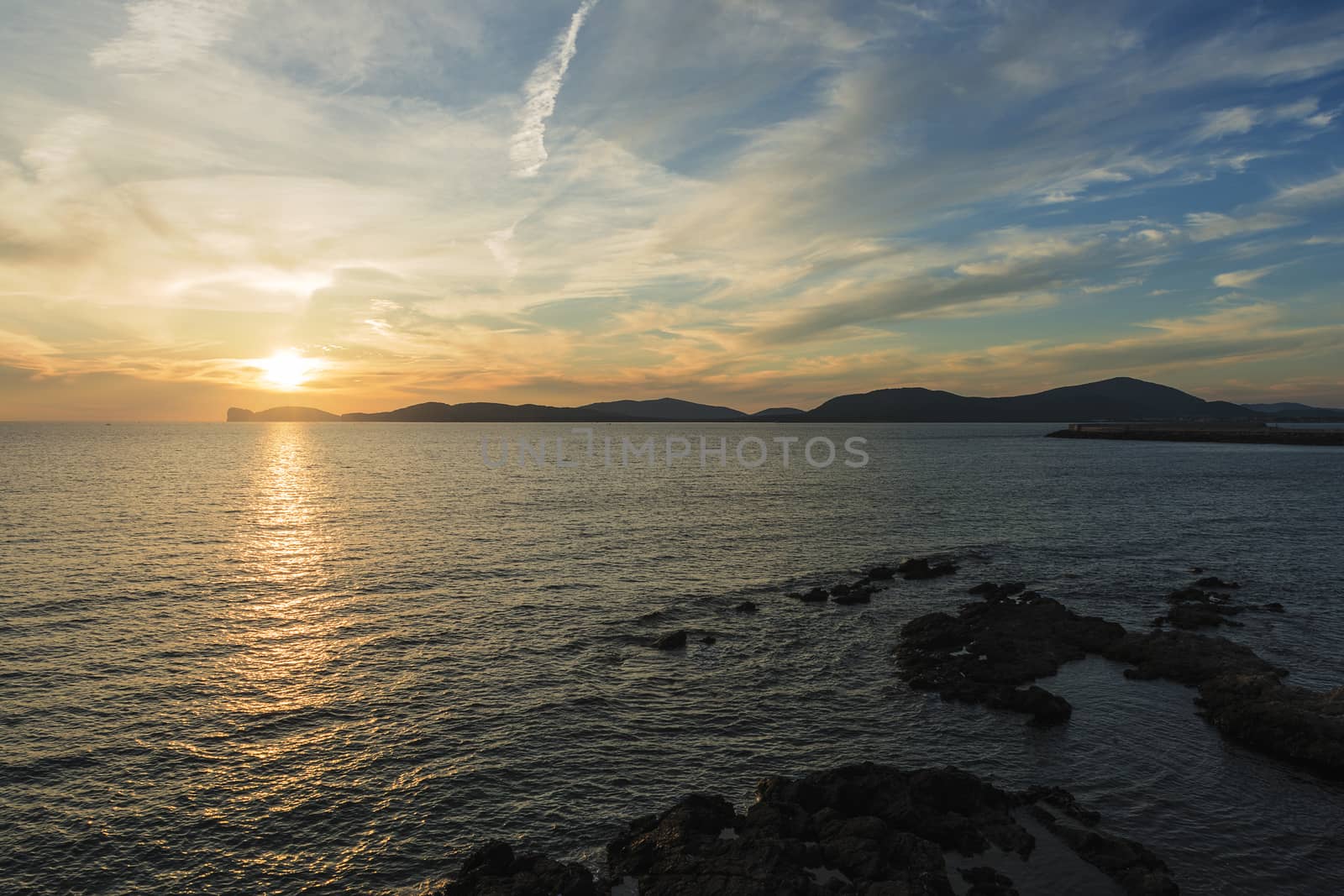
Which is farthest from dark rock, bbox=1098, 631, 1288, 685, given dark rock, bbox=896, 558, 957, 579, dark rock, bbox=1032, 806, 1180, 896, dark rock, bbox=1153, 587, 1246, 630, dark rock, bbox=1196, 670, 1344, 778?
dark rock, bbox=896, 558, 957, 579

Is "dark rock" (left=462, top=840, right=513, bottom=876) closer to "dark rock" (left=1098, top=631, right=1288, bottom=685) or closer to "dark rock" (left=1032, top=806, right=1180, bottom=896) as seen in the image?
"dark rock" (left=1032, top=806, right=1180, bottom=896)

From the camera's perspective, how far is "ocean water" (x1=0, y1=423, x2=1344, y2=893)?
19.2m

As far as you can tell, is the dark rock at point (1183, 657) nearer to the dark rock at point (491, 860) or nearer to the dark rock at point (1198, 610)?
the dark rock at point (1198, 610)

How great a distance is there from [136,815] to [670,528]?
50.4 meters

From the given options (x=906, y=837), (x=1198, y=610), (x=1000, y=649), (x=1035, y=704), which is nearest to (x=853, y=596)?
(x=1000, y=649)

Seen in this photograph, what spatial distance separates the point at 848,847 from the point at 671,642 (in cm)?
1734

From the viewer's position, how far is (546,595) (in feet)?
143

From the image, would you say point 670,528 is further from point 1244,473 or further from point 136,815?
point 1244,473

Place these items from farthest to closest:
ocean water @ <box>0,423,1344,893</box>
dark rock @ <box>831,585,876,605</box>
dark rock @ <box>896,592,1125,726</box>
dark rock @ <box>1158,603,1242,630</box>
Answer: dark rock @ <box>831,585,876,605</box> → dark rock @ <box>1158,603,1242,630</box> → dark rock @ <box>896,592,1125,726</box> → ocean water @ <box>0,423,1344,893</box>

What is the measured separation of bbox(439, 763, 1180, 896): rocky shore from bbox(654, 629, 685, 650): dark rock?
13.6 m

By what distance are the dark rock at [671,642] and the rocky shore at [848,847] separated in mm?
13601

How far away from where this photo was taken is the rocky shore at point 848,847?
16.4m

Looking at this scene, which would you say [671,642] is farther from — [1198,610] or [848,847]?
[1198,610]

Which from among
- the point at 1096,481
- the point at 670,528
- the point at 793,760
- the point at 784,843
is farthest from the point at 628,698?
the point at 1096,481
